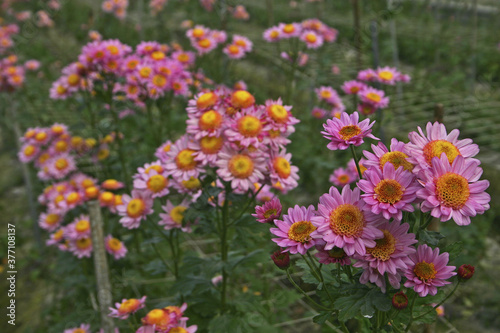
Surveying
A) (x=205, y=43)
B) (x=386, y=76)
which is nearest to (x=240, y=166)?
(x=386, y=76)

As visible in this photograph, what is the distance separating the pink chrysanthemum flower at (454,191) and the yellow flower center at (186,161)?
0.80 meters

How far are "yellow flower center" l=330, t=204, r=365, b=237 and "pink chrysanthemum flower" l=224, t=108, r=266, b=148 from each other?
459 mm

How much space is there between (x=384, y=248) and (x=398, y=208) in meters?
0.10

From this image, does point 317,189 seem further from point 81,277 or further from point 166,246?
point 81,277

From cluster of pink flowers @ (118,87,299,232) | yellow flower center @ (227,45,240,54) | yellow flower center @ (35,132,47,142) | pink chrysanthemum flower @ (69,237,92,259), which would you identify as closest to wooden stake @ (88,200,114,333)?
cluster of pink flowers @ (118,87,299,232)

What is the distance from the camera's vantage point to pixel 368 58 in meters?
6.11

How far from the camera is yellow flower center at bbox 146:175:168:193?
1.65 meters

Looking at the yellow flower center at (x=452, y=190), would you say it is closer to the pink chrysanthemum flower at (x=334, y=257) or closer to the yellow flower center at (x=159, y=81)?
the pink chrysanthemum flower at (x=334, y=257)

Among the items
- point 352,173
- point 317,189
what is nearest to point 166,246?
point 352,173

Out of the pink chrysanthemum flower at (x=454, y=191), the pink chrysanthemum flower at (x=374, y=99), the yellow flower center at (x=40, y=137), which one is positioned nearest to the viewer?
the pink chrysanthemum flower at (x=454, y=191)

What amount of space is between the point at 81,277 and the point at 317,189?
7.26ft

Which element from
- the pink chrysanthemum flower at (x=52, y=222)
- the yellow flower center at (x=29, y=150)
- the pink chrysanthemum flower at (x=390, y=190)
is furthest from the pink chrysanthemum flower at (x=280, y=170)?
the yellow flower center at (x=29, y=150)

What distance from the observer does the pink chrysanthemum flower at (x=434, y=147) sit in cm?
92

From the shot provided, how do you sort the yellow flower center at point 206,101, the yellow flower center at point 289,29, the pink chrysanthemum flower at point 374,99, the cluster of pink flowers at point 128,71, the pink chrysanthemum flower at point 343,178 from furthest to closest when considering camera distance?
1. the yellow flower center at point 289,29
2. the cluster of pink flowers at point 128,71
3. the pink chrysanthemum flower at point 374,99
4. the pink chrysanthemum flower at point 343,178
5. the yellow flower center at point 206,101
